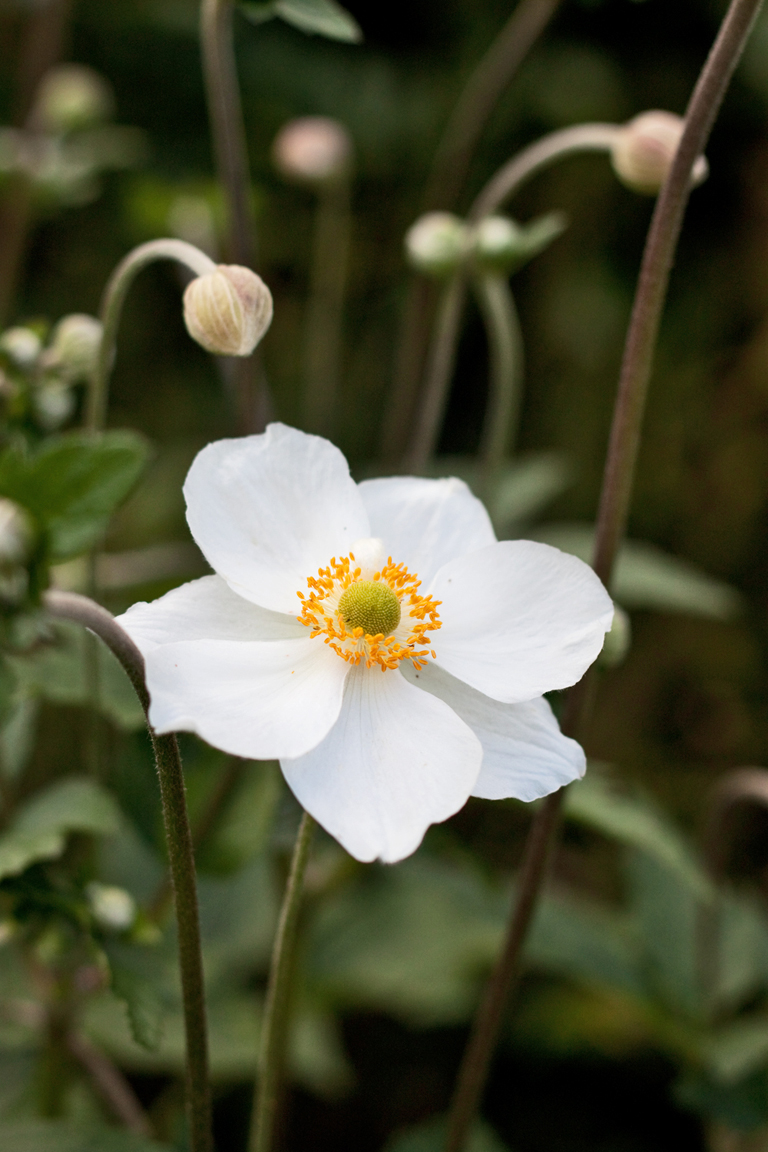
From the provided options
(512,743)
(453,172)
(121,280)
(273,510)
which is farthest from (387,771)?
(453,172)

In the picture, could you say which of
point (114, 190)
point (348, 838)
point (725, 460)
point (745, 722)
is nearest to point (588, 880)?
point (745, 722)

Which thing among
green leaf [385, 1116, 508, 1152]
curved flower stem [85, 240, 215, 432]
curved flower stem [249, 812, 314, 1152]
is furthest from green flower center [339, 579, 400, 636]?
green leaf [385, 1116, 508, 1152]

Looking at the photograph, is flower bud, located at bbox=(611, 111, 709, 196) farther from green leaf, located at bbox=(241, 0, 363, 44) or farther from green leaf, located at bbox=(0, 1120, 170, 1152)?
green leaf, located at bbox=(0, 1120, 170, 1152)

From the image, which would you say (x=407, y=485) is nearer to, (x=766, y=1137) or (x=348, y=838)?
(x=348, y=838)

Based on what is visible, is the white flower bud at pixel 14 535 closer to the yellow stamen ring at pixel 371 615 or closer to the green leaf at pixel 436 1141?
the yellow stamen ring at pixel 371 615

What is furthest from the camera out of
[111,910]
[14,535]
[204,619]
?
[111,910]

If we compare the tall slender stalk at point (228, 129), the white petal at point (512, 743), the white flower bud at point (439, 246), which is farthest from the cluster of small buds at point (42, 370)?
the white petal at point (512, 743)

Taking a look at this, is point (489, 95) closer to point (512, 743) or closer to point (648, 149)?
point (648, 149)
